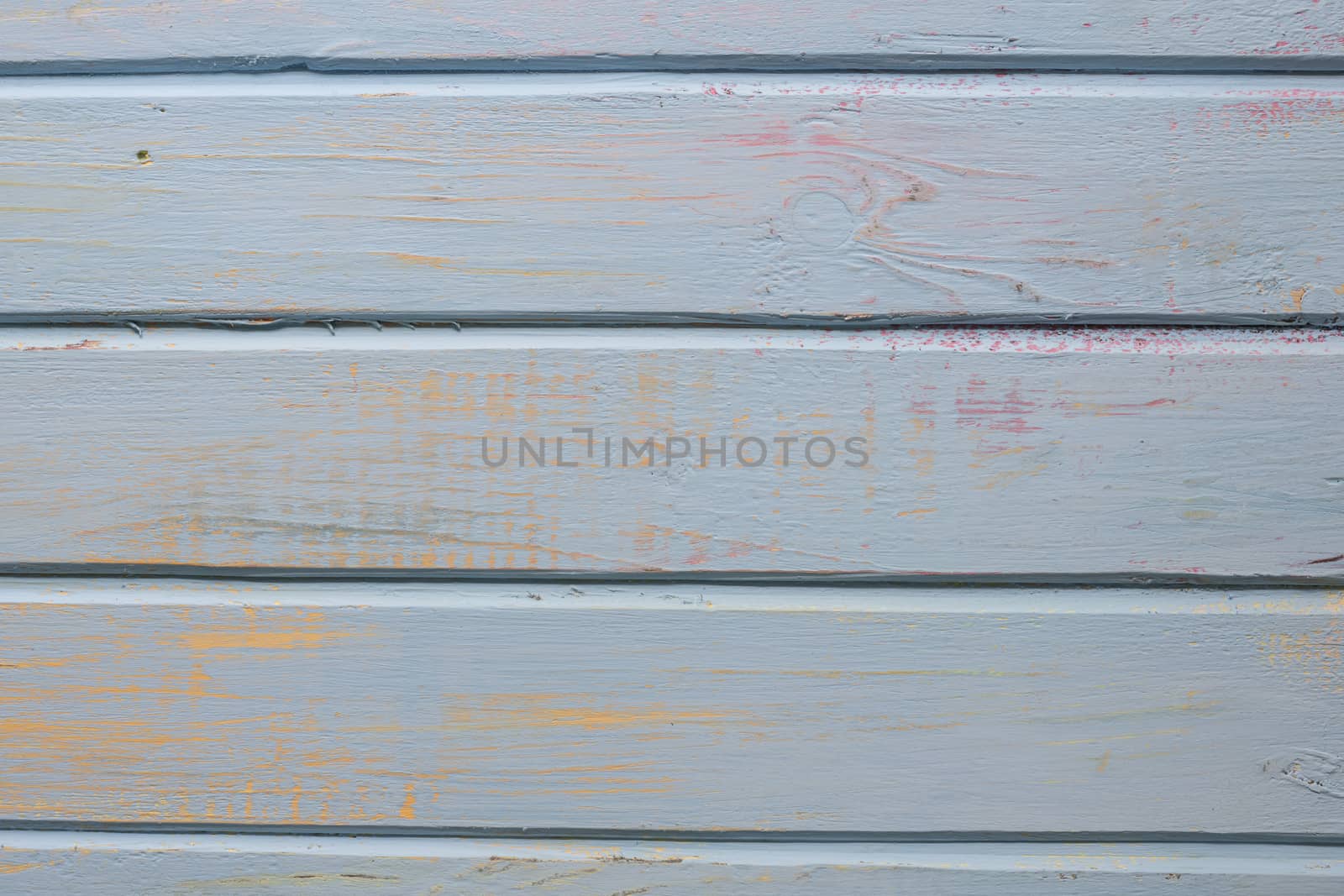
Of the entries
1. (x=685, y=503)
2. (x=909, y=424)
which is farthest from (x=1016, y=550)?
(x=685, y=503)

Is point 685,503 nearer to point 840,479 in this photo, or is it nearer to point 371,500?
point 840,479

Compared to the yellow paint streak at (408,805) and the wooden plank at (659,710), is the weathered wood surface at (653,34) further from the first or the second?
the yellow paint streak at (408,805)

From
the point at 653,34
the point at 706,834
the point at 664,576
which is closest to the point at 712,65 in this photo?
the point at 653,34

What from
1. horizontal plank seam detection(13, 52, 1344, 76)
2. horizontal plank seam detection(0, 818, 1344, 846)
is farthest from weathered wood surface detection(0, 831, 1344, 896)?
horizontal plank seam detection(13, 52, 1344, 76)

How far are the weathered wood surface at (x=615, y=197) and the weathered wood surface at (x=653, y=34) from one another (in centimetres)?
1

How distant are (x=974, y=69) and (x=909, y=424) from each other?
8.9 inches

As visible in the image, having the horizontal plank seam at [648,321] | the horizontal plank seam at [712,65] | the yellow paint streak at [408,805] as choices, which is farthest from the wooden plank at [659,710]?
the horizontal plank seam at [712,65]

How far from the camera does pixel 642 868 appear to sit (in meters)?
0.49

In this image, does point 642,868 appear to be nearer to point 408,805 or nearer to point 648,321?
point 408,805

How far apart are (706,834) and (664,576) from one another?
17cm

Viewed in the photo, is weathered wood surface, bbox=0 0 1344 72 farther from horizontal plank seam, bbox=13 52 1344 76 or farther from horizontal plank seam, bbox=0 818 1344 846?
horizontal plank seam, bbox=0 818 1344 846

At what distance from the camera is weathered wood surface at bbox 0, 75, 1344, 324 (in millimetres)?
462

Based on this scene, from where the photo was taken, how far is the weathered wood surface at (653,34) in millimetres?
459

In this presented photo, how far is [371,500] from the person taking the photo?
1.56ft
